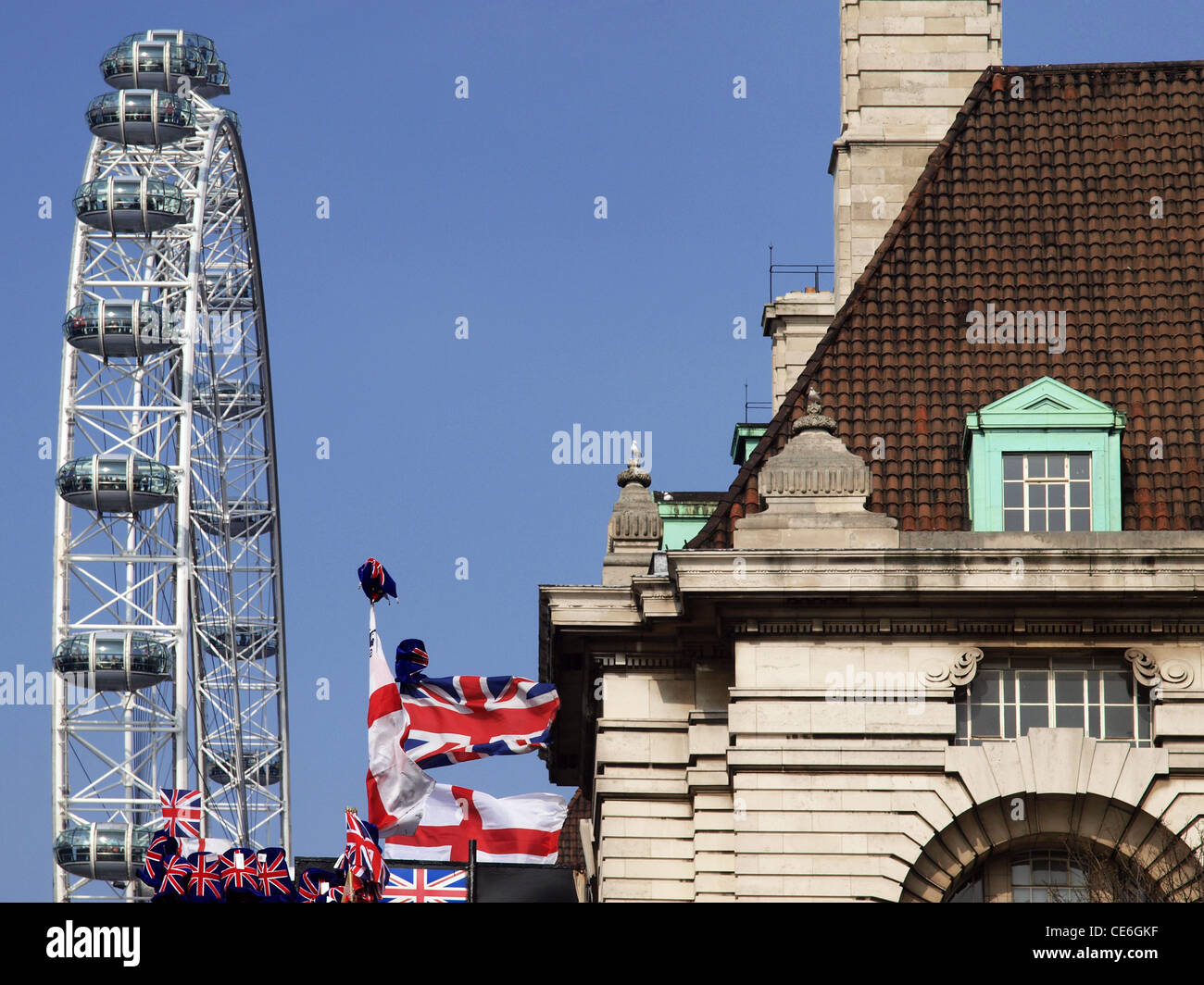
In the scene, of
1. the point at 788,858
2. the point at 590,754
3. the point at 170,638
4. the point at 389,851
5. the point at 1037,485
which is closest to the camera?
the point at 788,858

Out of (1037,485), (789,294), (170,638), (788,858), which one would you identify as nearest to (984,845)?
(788,858)

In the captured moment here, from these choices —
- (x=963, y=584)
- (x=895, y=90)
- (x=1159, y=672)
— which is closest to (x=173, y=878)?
(x=963, y=584)

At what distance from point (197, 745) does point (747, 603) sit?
2924 inches

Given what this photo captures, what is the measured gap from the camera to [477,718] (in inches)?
1267

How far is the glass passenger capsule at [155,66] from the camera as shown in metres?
100

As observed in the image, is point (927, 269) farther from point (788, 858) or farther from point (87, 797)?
point (87, 797)

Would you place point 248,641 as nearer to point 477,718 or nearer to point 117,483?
point 117,483

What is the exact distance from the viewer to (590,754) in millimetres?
36250

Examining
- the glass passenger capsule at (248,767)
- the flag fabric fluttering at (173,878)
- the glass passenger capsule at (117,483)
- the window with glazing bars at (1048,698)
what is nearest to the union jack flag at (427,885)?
the flag fabric fluttering at (173,878)

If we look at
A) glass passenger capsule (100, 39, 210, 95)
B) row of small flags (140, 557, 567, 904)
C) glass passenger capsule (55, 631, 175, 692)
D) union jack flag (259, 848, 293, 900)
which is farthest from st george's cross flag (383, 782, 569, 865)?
Answer: glass passenger capsule (100, 39, 210, 95)

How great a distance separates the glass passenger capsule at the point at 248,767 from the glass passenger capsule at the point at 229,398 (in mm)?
14886

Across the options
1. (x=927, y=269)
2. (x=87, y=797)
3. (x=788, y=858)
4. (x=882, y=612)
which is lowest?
(x=87, y=797)

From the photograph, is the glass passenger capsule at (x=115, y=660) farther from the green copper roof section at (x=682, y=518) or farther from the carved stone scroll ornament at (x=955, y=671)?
the carved stone scroll ornament at (x=955, y=671)

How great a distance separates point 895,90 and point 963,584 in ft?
35.5
